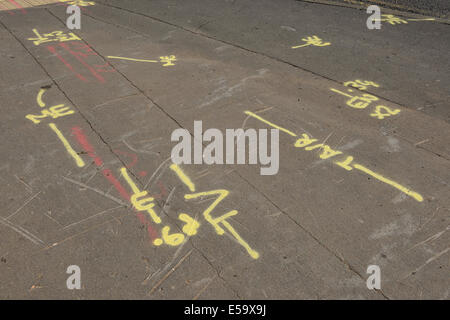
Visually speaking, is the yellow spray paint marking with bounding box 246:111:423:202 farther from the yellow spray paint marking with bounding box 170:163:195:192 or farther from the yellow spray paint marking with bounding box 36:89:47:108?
the yellow spray paint marking with bounding box 36:89:47:108

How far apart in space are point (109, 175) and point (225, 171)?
1.40 metres

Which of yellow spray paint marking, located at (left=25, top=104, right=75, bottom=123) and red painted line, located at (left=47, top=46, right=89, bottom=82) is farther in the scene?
red painted line, located at (left=47, top=46, right=89, bottom=82)

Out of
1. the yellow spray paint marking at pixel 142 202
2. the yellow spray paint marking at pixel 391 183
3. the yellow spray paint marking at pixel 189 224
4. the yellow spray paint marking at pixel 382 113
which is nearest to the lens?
the yellow spray paint marking at pixel 189 224

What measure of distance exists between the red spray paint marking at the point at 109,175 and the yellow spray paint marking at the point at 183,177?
2.15ft

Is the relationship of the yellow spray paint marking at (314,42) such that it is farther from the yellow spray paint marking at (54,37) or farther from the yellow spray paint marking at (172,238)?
the yellow spray paint marking at (172,238)

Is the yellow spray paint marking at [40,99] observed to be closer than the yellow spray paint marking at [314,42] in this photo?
Yes

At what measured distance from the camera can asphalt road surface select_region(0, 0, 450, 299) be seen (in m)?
3.41

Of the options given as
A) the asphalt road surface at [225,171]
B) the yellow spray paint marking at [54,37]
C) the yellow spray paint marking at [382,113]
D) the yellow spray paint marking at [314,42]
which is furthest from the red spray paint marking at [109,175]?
the yellow spray paint marking at [314,42]

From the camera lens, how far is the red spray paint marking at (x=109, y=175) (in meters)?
3.84

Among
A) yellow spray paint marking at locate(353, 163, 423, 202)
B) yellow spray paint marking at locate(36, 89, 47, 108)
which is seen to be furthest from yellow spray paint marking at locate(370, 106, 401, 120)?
yellow spray paint marking at locate(36, 89, 47, 108)

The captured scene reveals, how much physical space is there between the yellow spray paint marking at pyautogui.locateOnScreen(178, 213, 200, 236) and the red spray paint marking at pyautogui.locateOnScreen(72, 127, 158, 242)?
31cm

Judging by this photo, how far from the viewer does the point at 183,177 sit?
4.55 m

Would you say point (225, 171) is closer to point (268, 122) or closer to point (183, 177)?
point (183, 177)

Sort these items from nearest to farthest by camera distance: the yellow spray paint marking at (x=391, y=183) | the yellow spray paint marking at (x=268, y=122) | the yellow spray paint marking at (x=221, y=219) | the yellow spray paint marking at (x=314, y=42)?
the yellow spray paint marking at (x=221, y=219)
the yellow spray paint marking at (x=391, y=183)
the yellow spray paint marking at (x=268, y=122)
the yellow spray paint marking at (x=314, y=42)
